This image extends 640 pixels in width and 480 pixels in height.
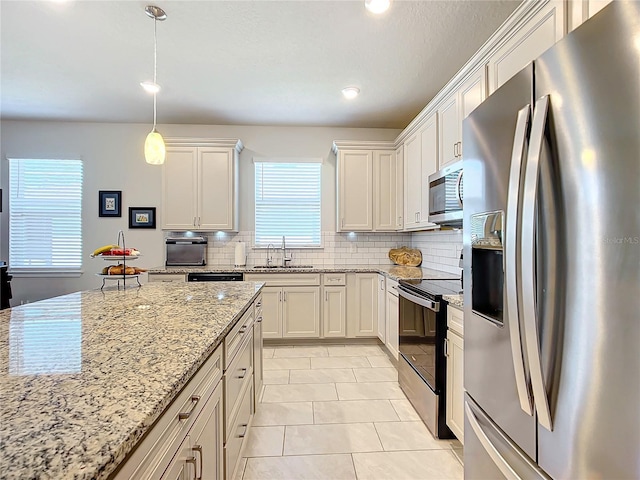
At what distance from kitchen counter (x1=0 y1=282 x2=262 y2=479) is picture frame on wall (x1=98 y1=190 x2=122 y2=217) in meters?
2.91

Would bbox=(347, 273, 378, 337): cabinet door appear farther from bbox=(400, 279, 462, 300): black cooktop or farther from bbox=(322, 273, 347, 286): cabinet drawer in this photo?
bbox=(400, 279, 462, 300): black cooktop

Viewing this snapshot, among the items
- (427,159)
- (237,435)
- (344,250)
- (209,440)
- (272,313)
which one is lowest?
(237,435)

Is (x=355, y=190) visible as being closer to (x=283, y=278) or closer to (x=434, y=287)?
(x=283, y=278)

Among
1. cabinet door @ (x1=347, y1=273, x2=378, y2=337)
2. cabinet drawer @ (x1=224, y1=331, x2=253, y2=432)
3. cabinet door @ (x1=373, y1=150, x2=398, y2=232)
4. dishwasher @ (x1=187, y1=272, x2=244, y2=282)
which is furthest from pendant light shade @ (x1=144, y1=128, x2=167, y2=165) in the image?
cabinet door @ (x1=373, y1=150, x2=398, y2=232)

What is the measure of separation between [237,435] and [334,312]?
2216mm

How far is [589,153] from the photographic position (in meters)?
0.76

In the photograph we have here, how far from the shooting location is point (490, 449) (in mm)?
1167

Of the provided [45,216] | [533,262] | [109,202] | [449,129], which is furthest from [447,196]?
[45,216]

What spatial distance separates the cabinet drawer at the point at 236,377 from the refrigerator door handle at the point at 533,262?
3.62 ft

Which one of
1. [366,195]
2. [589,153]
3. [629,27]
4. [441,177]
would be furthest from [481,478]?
[366,195]

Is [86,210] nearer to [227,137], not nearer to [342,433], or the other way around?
[227,137]

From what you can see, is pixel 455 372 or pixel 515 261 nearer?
pixel 515 261

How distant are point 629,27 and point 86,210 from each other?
504 cm

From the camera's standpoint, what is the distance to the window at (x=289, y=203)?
4250mm
